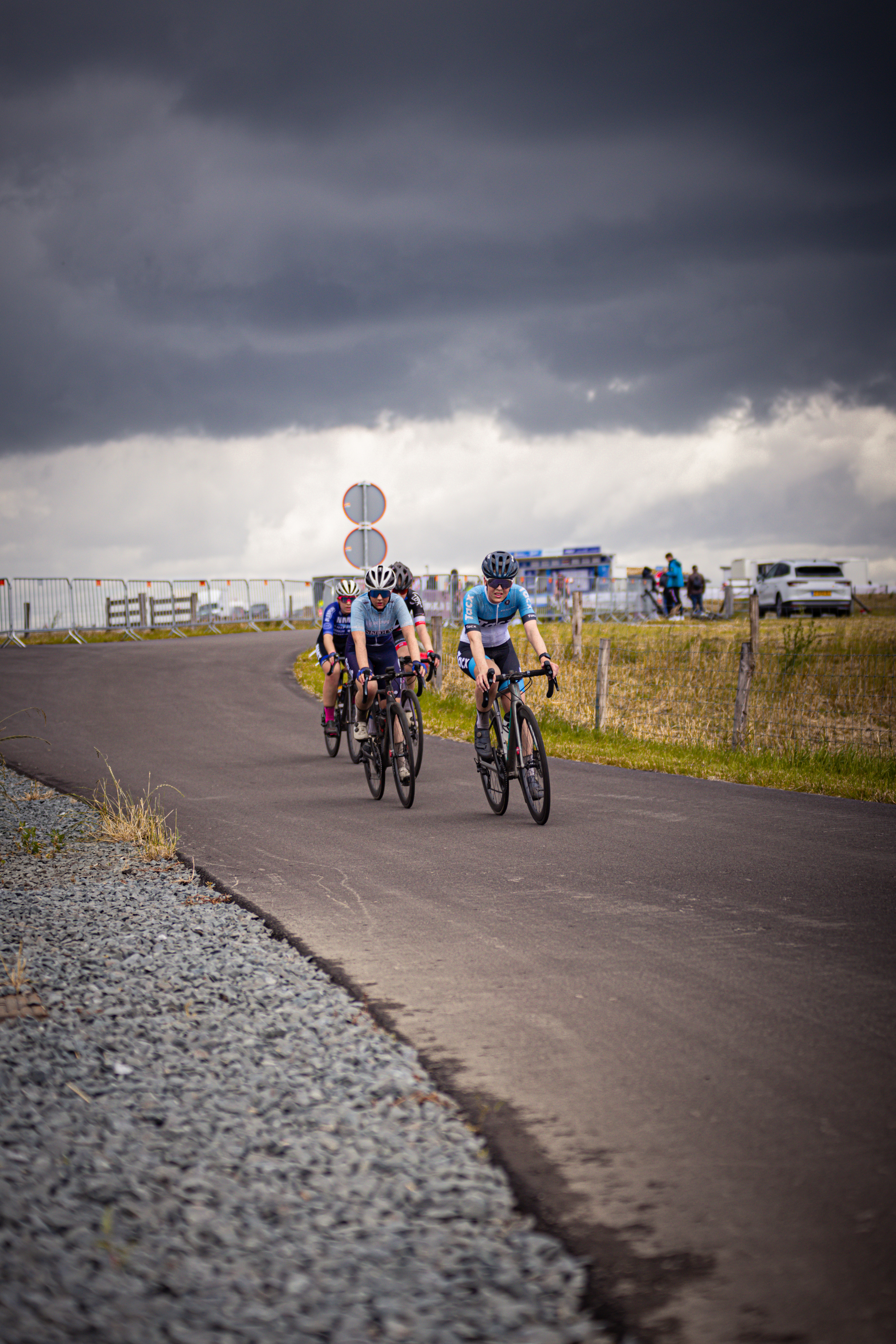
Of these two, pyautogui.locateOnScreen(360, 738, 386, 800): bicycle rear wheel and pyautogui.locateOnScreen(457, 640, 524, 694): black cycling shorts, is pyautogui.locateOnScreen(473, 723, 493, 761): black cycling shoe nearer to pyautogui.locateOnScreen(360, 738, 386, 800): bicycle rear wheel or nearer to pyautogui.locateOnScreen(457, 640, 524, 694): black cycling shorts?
pyautogui.locateOnScreen(457, 640, 524, 694): black cycling shorts

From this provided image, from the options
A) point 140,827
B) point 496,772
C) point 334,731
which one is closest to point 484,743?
point 496,772

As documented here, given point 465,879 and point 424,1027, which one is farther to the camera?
point 465,879

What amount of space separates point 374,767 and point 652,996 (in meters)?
6.22

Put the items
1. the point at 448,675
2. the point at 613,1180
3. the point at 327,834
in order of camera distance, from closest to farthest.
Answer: the point at 613,1180
the point at 327,834
the point at 448,675

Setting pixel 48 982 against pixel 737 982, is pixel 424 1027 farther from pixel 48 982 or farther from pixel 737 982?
pixel 48 982

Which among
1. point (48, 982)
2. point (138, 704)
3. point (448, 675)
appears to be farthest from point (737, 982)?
point (448, 675)

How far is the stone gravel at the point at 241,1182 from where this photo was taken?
237cm

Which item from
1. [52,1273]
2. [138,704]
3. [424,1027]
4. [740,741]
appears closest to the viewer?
[52,1273]

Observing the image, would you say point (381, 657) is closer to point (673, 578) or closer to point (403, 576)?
point (403, 576)

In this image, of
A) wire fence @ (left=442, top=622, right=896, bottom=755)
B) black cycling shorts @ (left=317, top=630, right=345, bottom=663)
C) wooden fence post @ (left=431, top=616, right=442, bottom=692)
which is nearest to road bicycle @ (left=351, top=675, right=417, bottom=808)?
black cycling shorts @ (left=317, top=630, right=345, bottom=663)

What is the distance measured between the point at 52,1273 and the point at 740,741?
1205cm

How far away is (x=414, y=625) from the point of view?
37.4 feet

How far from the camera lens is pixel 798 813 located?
30.2 ft

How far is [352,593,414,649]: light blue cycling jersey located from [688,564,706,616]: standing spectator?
27.5m
